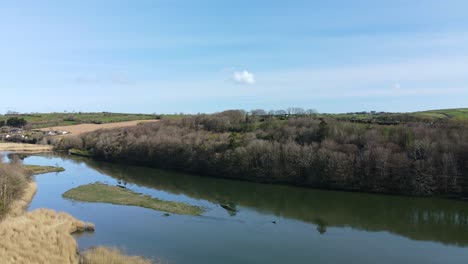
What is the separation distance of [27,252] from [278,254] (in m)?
11.4

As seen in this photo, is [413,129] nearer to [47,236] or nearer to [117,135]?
[47,236]

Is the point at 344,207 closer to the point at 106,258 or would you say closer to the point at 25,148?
the point at 106,258

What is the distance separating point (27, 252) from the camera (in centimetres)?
1591

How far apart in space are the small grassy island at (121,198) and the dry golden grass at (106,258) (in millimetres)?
12232

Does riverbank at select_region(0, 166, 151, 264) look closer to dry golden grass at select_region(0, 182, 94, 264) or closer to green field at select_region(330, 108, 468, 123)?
dry golden grass at select_region(0, 182, 94, 264)

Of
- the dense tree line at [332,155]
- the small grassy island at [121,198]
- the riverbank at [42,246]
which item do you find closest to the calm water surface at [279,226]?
the small grassy island at [121,198]

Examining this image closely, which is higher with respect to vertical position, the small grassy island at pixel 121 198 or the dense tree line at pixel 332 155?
the dense tree line at pixel 332 155

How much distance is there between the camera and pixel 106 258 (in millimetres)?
17094

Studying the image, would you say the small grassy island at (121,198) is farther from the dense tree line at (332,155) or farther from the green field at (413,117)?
the green field at (413,117)

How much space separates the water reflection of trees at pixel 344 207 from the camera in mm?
27391

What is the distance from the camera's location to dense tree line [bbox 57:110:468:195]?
38969 mm

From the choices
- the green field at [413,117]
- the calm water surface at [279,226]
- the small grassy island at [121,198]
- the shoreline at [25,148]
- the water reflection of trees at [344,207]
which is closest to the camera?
the calm water surface at [279,226]

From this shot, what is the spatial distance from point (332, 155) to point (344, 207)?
9759 mm

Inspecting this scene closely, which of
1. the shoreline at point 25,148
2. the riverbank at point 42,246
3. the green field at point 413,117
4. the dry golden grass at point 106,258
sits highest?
the green field at point 413,117
